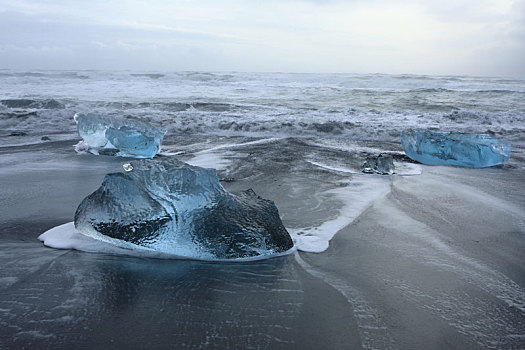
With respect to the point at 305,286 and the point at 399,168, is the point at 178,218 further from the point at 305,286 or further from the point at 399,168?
the point at 399,168

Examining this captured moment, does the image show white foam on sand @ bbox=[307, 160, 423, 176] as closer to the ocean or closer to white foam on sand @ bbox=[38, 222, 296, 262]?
the ocean

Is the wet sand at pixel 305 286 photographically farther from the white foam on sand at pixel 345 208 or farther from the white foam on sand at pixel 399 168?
the white foam on sand at pixel 399 168

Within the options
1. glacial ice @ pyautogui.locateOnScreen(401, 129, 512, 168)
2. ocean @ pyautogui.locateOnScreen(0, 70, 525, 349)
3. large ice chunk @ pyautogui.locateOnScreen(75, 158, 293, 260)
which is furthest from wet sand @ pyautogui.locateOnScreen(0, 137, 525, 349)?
glacial ice @ pyautogui.locateOnScreen(401, 129, 512, 168)

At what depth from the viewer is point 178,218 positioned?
2.45 metres

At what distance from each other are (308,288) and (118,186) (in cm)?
136

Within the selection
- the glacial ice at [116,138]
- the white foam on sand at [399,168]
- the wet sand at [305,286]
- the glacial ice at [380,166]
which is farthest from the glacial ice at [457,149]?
the glacial ice at [116,138]

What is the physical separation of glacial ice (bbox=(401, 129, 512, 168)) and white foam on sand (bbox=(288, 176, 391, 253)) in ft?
4.75

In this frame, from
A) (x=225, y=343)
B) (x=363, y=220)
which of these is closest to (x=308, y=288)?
(x=225, y=343)

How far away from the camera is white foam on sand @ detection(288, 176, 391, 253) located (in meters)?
2.64

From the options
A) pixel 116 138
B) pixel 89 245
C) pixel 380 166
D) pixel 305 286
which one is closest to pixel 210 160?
pixel 116 138

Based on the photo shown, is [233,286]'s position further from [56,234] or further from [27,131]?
[27,131]

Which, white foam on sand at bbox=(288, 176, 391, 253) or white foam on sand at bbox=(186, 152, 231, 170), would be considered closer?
white foam on sand at bbox=(288, 176, 391, 253)

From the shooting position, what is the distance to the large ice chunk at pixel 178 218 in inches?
93.6

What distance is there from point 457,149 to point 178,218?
4.67 m
